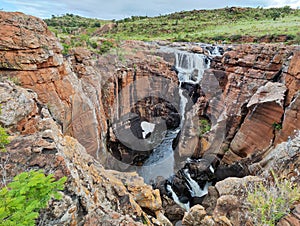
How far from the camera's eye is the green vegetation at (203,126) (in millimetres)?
11062

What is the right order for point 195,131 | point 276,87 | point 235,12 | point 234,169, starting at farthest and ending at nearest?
point 235,12
point 195,131
point 234,169
point 276,87

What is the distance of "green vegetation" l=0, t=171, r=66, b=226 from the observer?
1.63 metres

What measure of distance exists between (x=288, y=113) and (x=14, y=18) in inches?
370

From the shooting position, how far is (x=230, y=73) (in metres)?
11.3

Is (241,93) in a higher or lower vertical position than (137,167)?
higher

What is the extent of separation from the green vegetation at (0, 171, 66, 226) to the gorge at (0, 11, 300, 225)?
1.86ft

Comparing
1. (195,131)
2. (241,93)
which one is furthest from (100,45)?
(241,93)

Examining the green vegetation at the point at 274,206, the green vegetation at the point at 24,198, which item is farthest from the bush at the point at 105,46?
the green vegetation at the point at 274,206

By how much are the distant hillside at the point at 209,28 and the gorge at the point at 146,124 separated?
4.36 meters

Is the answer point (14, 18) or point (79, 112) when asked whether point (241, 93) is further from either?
point (14, 18)

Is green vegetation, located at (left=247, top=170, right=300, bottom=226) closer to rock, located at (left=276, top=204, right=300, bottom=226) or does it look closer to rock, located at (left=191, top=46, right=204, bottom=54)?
rock, located at (left=276, top=204, right=300, bottom=226)

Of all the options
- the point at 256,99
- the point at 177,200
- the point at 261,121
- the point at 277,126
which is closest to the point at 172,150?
the point at 177,200

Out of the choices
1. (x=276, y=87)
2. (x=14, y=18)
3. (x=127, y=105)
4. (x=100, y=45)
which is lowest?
(x=127, y=105)

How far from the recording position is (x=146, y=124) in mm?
13086
